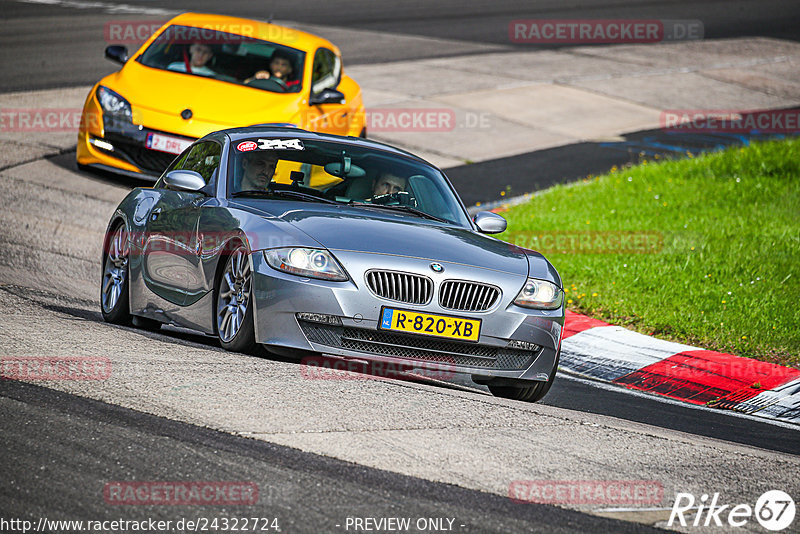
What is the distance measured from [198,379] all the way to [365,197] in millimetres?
2399

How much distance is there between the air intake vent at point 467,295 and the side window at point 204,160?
82.9 inches

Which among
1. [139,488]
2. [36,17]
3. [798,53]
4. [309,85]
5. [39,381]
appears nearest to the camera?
[139,488]

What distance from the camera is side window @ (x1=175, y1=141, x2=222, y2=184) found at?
8.03 m

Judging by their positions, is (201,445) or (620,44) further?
(620,44)

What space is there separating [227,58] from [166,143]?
2102 millimetres

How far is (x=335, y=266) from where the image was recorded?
6.51 m

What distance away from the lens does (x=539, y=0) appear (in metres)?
36.3

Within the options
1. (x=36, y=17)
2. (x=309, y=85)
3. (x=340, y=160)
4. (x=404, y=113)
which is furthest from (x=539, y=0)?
(x=340, y=160)

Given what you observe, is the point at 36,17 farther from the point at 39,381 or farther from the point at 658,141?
the point at 39,381

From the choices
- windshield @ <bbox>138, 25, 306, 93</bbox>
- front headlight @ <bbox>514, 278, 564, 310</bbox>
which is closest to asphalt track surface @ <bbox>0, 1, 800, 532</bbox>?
front headlight @ <bbox>514, 278, 564, 310</bbox>

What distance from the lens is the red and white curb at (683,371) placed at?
8086 mm

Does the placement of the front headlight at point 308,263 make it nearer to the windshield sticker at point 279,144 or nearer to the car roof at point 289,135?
the windshield sticker at point 279,144

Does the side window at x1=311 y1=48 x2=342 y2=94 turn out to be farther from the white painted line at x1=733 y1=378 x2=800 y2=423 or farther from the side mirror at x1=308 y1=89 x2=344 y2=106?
the white painted line at x1=733 y1=378 x2=800 y2=423

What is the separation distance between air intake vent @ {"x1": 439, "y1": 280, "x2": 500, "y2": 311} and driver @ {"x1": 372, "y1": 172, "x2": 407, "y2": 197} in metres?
1.49
